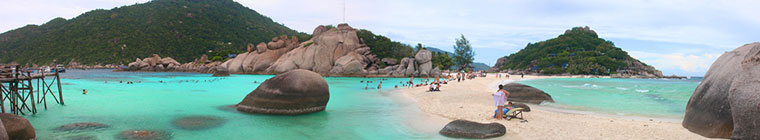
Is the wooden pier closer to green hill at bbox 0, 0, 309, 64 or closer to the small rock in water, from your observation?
the small rock in water

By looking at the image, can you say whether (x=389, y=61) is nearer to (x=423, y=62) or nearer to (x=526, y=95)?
(x=423, y=62)

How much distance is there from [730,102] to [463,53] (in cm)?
9049

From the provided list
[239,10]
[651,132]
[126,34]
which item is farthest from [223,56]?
[651,132]

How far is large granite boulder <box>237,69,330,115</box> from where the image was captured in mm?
14219

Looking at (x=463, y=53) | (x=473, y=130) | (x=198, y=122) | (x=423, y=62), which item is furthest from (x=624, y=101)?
(x=463, y=53)

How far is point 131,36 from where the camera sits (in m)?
93.9

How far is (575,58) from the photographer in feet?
317

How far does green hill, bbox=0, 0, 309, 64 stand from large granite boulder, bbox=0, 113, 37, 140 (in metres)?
72.8

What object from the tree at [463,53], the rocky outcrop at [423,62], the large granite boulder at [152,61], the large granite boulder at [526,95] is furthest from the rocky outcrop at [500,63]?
the large granite boulder at [526,95]

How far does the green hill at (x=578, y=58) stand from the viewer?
9250 centimetres

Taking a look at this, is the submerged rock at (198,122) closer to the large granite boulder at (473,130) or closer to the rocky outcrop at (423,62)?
the large granite boulder at (473,130)

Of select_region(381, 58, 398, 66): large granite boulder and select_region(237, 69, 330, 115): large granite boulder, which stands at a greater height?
select_region(381, 58, 398, 66): large granite boulder

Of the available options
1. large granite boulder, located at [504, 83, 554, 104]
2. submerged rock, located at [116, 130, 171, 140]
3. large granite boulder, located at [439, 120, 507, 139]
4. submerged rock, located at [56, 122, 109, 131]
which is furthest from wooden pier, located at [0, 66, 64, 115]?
large granite boulder, located at [504, 83, 554, 104]

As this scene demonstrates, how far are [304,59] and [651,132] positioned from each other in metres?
55.5
